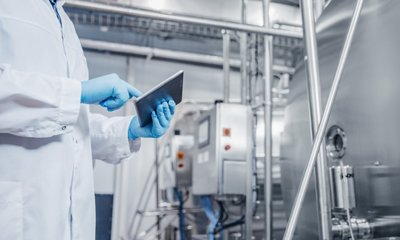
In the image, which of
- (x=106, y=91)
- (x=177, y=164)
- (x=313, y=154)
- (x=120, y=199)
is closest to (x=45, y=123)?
(x=106, y=91)

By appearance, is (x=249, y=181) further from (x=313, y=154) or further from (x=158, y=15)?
(x=313, y=154)

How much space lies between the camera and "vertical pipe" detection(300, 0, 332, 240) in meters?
0.81

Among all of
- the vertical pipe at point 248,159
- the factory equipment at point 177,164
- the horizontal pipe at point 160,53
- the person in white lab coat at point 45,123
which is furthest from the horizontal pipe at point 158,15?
the horizontal pipe at point 160,53

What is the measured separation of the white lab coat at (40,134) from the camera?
751 millimetres

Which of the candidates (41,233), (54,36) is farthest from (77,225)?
(54,36)

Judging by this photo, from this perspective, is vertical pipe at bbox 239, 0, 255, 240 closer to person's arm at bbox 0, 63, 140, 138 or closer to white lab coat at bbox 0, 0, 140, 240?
white lab coat at bbox 0, 0, 140, 240

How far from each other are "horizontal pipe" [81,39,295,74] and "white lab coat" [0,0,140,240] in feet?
7.66

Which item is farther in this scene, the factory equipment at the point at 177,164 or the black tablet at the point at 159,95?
the factory equipment at the point at 177,164

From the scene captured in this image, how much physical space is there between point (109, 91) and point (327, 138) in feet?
2.11

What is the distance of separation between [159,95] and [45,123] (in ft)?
0.82

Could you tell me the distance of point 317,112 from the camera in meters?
0.84

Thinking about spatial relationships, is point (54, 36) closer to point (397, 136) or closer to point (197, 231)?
point (397, 136)

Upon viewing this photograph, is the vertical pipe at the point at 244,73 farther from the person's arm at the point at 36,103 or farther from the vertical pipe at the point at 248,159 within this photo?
the person's arm at the point at 36,103

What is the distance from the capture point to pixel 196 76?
152 inches
